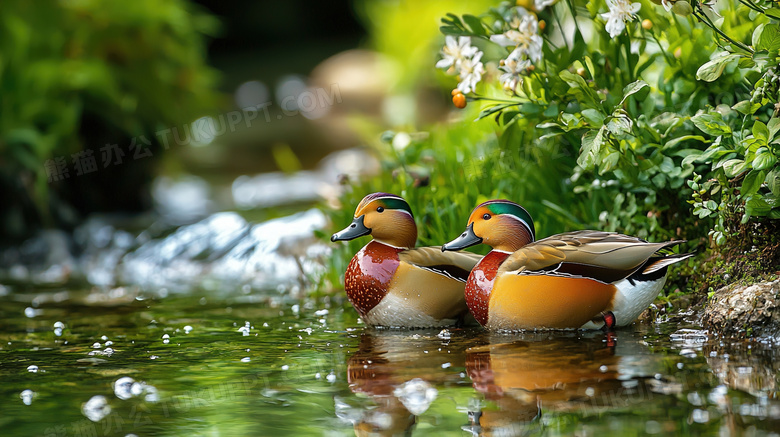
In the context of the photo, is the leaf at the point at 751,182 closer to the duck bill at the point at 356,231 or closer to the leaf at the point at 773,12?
the leaf at the point at 773,12

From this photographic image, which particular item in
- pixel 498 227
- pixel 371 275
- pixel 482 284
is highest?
pixel 498 227

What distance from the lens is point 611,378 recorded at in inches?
110

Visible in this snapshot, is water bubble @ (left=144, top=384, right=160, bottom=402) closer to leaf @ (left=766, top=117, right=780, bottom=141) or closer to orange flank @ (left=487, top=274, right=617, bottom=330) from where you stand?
orange flank @ (left=487, top=274, right=617, bottom=330)

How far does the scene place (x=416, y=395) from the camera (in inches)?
107

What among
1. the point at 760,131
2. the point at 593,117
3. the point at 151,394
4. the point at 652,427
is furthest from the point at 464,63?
the point at 652,427

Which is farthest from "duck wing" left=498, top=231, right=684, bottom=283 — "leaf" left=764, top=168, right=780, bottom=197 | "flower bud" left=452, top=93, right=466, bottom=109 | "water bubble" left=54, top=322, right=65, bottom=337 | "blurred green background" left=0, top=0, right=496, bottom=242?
"blurred green background" left=0, top=0, right=496, bottom=242

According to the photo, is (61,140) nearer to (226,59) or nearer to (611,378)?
(611,378)

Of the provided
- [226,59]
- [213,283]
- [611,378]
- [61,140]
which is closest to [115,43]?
[61,140]

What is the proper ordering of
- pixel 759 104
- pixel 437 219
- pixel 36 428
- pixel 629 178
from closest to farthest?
pixel 36 428 < pixel 759 104 < pixel 629 178 < pixel 437 219

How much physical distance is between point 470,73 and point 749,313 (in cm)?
171

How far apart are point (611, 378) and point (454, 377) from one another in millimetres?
536

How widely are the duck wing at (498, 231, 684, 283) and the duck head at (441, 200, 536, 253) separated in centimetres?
19

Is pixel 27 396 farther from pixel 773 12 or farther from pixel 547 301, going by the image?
pixel 773 12

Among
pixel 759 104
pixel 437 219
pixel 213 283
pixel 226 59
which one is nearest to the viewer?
pixel 759 104
